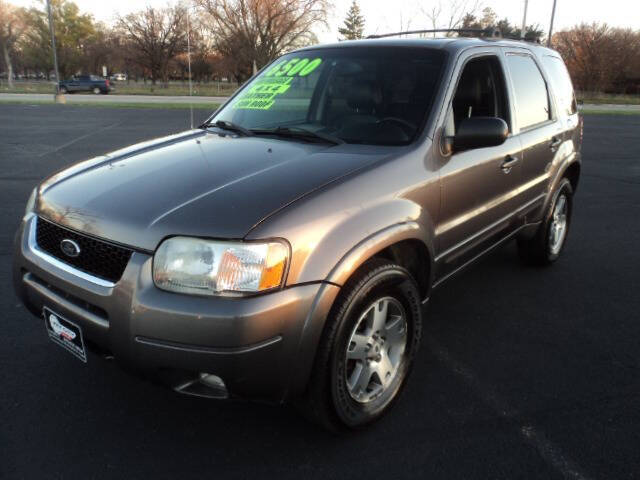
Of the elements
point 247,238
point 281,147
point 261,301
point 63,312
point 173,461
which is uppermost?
point 281,147

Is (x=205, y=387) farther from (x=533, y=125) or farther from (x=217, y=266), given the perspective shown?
(x=533, y=125)

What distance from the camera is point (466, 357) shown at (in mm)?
3234

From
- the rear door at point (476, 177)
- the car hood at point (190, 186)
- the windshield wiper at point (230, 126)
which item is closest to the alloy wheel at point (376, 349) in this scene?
the rear door at point (476, 177)

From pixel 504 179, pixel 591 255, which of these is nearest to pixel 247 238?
pixel 504 179

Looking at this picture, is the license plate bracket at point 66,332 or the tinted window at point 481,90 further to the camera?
the tinted window at point 481,90

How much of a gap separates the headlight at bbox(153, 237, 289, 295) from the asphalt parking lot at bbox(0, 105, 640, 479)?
Answer: 0.87 metres

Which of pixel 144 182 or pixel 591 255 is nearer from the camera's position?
pixel 144 182

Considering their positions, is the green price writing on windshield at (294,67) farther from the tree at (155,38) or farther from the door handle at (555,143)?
the tree at (155,38)

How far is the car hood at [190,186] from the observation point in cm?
205

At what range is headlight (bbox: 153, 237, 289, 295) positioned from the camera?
1.95 metres

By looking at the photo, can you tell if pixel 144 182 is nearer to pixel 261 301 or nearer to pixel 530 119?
pixel 261 301

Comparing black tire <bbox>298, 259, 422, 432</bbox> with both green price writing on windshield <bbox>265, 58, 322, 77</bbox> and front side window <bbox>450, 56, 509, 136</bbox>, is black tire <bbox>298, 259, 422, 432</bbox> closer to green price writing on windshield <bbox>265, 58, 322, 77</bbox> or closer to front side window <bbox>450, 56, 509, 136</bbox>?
front side window <bbox>450, 56, 509, 136</bbox>

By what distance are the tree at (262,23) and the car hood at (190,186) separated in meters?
42.7

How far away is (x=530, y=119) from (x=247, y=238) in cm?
282
